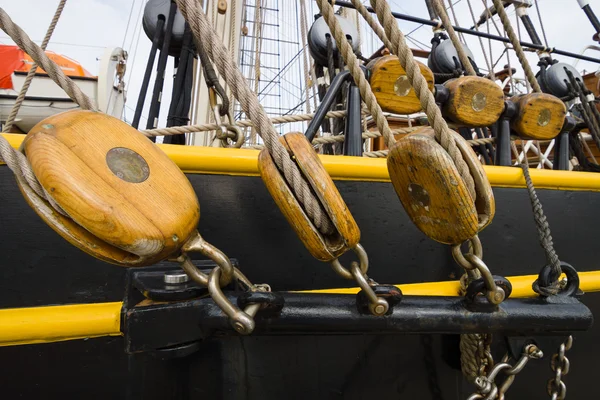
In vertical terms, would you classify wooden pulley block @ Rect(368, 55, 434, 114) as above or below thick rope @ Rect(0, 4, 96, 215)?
above

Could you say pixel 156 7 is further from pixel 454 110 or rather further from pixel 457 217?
pixel 457 217

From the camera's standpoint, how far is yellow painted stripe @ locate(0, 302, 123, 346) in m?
0.67

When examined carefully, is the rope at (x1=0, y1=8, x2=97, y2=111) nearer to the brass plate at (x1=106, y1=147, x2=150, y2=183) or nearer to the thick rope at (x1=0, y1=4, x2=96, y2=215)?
the thick rope at (x1=0, y1=4, x2=96, y2=215)

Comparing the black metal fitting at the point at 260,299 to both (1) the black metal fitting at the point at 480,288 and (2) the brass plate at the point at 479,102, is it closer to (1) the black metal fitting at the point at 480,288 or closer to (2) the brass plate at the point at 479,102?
(1) the black metal fitting at the point at 480,288

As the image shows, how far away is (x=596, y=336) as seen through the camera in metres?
1.10

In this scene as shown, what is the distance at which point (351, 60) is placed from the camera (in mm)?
642

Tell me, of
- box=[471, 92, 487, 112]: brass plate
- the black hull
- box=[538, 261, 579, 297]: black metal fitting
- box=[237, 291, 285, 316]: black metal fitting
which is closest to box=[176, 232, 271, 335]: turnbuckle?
box=[237, 291, 285, 316]: black metal fitting

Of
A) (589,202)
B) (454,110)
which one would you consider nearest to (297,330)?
(454,110)

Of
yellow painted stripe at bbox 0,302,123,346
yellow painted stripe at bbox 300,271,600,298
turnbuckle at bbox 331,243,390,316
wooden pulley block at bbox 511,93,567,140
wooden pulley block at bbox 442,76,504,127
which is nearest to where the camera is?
turnbuckle at bbox 331,243,390,316

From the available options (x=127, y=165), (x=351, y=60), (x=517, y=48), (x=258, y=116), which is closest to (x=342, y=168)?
(x=351, y=60)

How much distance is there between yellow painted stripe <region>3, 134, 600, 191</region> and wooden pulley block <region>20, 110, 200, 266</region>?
10.5 inches

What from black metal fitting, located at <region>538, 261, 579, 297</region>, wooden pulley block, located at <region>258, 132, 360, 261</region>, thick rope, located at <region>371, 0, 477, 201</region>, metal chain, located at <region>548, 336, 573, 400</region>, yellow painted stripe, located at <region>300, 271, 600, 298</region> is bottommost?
metal chain, located at <region>548, 336, 573, 400</region>

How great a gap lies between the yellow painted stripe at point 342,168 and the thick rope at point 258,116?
0.86 feet

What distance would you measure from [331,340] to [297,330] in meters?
0.33
